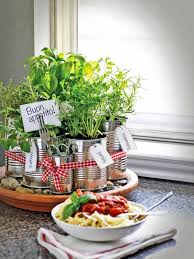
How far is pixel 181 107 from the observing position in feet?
6.53

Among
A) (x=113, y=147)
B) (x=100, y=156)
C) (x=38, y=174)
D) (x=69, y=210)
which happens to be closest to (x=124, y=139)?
(x=113, y=147)

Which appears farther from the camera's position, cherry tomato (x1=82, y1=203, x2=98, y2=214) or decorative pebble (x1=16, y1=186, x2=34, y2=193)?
decorative pebble (x1=16, y1=186, x2=34, y2=193)

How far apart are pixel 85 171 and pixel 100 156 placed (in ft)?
0.19

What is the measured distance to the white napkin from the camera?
127 cm

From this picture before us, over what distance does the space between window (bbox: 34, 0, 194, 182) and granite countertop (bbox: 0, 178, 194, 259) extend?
91mm

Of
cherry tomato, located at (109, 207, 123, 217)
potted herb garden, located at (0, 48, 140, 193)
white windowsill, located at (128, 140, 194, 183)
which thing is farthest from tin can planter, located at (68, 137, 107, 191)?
white windowsill, located at (128, 140, 194, 183)

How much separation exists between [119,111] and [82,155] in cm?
21

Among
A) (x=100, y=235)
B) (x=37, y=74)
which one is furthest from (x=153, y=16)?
(x=100, y=235)

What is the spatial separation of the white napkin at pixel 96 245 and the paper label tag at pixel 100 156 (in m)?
0.21

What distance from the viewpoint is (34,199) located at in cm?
153

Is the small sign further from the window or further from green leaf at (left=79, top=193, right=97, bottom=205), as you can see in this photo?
the window

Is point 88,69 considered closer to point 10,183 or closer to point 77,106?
point 77,106

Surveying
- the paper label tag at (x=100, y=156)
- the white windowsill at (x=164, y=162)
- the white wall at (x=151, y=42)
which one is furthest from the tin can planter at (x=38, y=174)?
the white wall at (x=151, y=42)

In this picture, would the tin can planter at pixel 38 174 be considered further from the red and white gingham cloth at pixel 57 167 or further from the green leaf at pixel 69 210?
the green leaf at pixel 69 210
